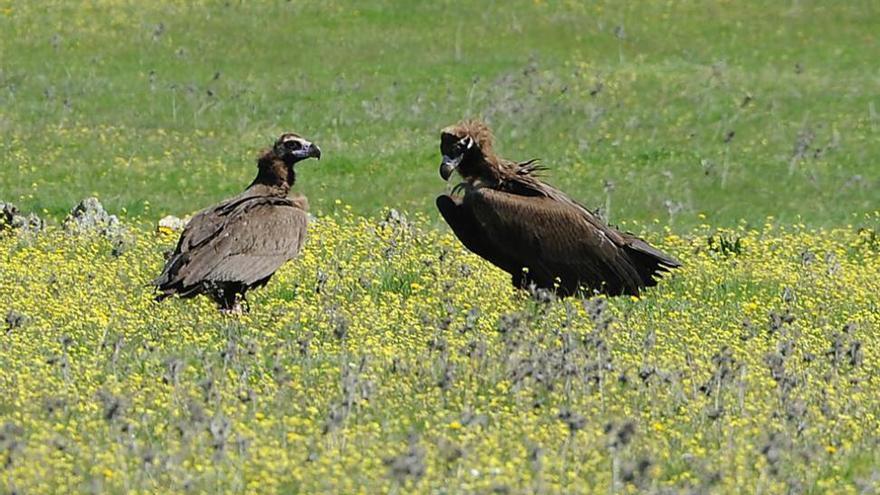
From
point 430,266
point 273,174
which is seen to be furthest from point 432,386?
point 273,174

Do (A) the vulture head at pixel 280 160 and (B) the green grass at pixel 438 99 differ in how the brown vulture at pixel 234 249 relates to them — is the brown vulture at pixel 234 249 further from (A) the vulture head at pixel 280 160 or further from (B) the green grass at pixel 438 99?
(B) the green grass at pixel 438 99

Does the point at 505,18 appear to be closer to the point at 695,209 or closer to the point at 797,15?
the point at 797,15

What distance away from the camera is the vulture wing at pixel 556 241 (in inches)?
531

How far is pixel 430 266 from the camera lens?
49.0 feet

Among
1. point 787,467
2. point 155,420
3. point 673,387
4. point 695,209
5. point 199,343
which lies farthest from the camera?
point 695,209

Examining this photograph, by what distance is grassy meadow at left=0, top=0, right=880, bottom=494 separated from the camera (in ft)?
27.7

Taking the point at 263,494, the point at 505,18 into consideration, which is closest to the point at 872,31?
the point at 505,18

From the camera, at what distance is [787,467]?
838cm

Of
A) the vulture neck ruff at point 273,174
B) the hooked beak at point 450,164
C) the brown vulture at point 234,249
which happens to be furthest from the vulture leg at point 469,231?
the vulture neck ruff at point 273,174

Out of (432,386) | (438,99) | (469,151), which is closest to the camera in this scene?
(432,386)

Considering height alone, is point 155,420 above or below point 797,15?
below

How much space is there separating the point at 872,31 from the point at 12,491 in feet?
112

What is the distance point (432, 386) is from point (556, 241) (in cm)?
387

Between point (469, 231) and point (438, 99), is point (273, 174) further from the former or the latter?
point (438, 99)
